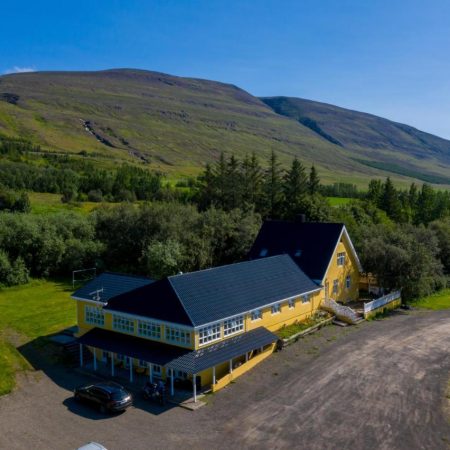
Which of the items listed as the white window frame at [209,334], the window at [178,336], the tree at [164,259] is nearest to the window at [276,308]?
the white window frame at [209,334]

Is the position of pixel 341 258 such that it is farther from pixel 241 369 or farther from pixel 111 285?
pixel 111 285

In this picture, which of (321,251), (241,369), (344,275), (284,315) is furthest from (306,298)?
(241,369)

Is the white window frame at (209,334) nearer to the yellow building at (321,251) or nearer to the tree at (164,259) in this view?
the yellow building at (321,251)

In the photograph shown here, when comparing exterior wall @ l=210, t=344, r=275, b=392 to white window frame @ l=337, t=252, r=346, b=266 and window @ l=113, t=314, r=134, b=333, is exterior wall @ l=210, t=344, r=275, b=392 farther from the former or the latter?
white window frame @ l=337, t=252, r=346, b=266

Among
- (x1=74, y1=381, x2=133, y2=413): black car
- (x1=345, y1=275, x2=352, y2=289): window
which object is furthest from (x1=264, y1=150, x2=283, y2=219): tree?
(x1=74, y1=381, x2=133, y2=413): black car

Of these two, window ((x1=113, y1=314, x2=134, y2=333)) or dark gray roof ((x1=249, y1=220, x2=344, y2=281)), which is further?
dark gray roof ((x1=249, y1=220, x2=344, y2=281))
